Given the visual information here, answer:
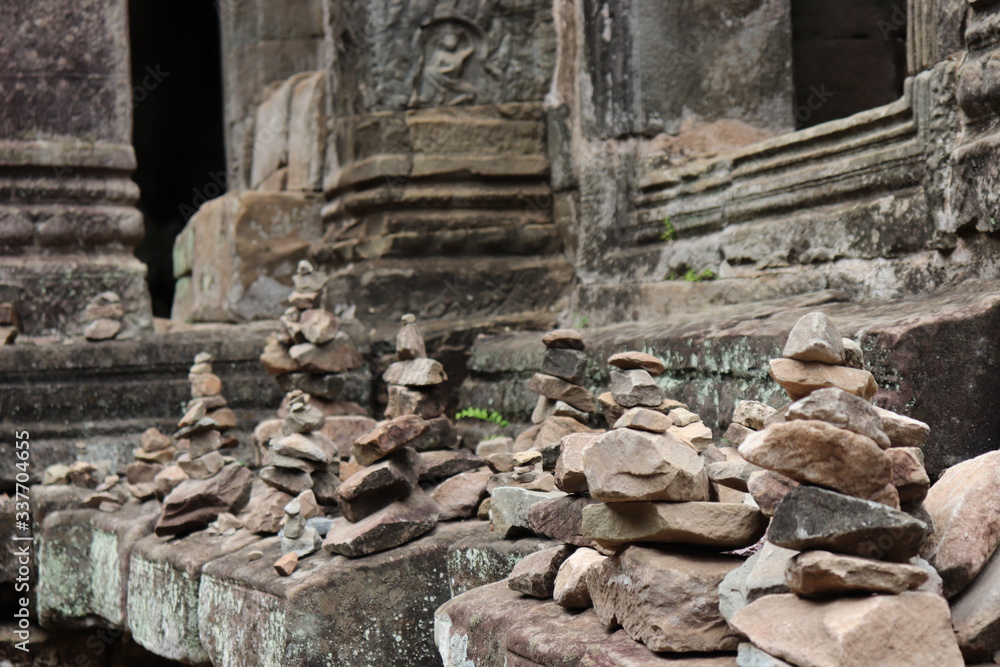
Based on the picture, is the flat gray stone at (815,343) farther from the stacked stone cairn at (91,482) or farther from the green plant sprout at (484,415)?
the stacked stone cairn at (91,482)

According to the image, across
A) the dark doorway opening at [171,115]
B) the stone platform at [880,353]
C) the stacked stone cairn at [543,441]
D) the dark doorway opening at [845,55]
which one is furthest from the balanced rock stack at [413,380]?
the dark doorway opening at [171,115]

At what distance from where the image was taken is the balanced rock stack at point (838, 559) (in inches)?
47.6

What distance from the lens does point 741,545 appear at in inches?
60.4

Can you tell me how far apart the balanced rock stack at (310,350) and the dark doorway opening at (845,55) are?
212 cm

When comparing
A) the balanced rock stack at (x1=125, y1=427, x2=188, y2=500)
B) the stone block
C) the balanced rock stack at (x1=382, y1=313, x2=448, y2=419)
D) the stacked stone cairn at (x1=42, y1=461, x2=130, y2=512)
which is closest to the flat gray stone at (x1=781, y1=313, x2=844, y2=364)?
the balanced rock stack at (x1=382, y1=313, x2=448, y2=419)

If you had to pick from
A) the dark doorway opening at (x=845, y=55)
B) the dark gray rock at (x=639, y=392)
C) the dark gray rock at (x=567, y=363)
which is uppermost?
the dark doorway opening at (x=845, y=55)

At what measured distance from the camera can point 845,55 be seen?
4.57 meters

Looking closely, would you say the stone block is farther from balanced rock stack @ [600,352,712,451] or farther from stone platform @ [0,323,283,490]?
balanced rock stack @ [600,352,712,451]

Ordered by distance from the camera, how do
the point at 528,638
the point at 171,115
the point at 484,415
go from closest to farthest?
the point at 528,638
the point at 484,415
the point at 171,115

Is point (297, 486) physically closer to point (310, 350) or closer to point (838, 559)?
point (310, 350)

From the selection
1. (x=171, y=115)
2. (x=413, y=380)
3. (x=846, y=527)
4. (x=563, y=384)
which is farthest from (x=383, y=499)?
(x=171, y=115)

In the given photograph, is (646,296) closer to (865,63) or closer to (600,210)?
(600,210)

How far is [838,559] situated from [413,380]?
2072 millimetres

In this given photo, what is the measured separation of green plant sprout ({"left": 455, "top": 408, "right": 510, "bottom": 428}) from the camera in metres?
3.77
